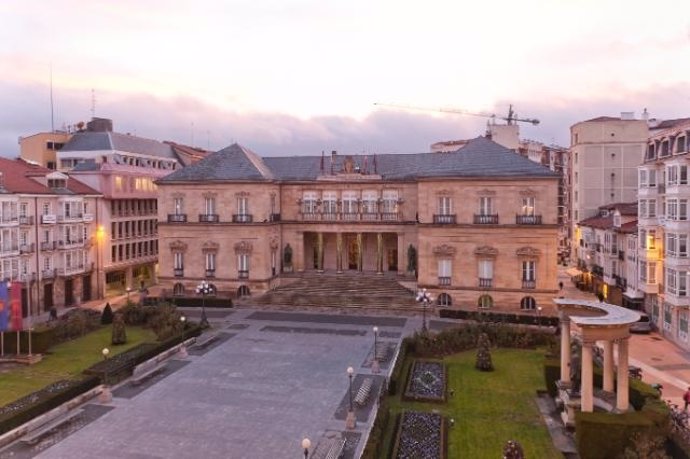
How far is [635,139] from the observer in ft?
251

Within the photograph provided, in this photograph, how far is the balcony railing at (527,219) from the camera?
52.6 meters

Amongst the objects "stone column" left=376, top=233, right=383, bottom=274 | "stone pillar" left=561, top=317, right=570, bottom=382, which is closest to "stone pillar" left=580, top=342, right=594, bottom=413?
"stone pillar" left=561, top=317, right=570, bottom=382

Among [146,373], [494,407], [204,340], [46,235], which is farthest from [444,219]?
[46,235]

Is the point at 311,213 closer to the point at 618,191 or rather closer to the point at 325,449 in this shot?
the point at 325,449

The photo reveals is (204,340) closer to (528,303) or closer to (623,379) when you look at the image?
(528,303)

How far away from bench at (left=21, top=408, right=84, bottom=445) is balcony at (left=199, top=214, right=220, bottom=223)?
32187 mm

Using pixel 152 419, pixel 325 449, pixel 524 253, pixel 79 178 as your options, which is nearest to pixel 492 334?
pixel 524 253

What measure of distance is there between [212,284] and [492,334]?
31.0 meters

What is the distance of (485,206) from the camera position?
54.0 metres

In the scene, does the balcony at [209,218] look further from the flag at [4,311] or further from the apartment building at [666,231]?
the apartment building at [666,231]

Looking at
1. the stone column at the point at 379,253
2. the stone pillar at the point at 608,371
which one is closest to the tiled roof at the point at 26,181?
the stone column at the point at 379,253

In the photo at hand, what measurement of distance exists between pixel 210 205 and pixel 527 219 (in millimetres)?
32328

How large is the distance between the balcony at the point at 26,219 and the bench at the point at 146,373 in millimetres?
24684

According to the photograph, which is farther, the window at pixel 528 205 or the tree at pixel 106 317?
the window at pixel 528 205
